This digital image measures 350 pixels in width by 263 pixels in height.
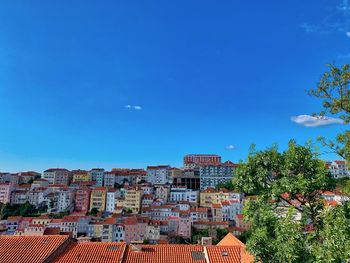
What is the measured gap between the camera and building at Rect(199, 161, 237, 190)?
10856 cm

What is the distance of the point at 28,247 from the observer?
16.6m

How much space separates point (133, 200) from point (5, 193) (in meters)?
41.0

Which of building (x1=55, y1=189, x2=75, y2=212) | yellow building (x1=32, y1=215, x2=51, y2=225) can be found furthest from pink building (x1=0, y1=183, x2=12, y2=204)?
yellow building (x1=32, y1=215, x2=51, y2=225)

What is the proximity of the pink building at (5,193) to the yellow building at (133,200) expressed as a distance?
3771 centimetres

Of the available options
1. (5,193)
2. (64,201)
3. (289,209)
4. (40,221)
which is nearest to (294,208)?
(289,209)

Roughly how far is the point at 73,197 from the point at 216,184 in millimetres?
47466

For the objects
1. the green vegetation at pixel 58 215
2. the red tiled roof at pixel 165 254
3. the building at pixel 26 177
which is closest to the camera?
the red tiled roof at pixel 165 254

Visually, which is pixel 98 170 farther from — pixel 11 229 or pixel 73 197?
pixel 11 229

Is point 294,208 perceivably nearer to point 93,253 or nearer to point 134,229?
point 93,253

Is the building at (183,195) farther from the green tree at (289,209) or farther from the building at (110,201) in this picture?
the green tree at (289,209)

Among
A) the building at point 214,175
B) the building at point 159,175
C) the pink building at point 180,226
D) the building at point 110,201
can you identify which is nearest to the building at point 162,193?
the building at point 159,175

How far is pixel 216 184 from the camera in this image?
108 metres

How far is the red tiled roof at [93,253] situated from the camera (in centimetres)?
1602

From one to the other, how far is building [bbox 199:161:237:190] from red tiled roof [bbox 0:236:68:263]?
9276 cm
